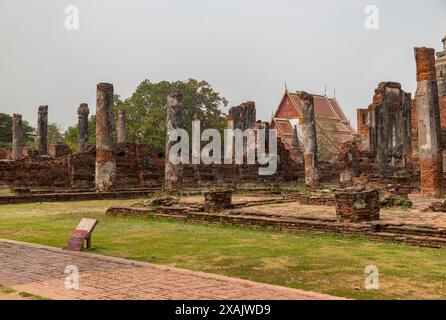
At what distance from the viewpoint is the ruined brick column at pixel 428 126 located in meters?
15.8

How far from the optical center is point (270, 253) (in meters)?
7.10

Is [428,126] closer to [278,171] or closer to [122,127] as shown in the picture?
[278,171]

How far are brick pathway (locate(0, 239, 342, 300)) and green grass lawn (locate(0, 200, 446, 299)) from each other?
0.39 meters

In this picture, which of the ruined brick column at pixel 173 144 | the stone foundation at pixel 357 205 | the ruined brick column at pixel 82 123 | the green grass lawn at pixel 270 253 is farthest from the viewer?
the ruined brick column at pixel 82 123

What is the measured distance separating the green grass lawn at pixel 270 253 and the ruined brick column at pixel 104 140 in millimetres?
8447

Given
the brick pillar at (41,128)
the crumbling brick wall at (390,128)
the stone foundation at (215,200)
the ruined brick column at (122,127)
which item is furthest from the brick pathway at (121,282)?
the ruined brick column at (122,127)

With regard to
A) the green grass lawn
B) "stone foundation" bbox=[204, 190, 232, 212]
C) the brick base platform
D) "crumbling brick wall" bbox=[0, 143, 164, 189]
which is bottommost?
the green grass lawn

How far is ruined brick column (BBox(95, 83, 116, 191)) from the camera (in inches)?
774

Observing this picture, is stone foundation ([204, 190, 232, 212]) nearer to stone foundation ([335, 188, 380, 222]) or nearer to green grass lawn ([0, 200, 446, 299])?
green grass lawn ([0, 200, 446, 299])

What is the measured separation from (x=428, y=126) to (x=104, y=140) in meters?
11.0

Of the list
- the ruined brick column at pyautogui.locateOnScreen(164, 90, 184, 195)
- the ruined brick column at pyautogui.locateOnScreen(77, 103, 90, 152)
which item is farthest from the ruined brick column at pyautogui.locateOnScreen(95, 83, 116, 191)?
the ruined brick column at pyautogui.locateOnScreen(77, 103, 90, 152)

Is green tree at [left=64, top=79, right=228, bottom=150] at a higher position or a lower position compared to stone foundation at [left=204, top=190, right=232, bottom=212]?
higher

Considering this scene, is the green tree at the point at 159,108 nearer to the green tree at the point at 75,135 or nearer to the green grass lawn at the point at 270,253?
the green tree at the point at 75,135
